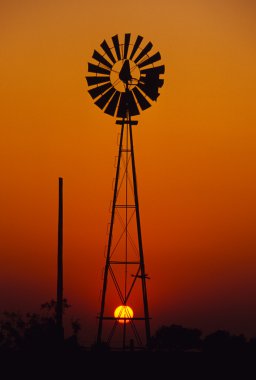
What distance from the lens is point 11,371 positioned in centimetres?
2939

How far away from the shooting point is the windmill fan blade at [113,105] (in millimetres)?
35062

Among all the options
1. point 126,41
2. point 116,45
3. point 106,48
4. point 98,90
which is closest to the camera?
point 126,41

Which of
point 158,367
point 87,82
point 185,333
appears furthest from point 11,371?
point 185,333

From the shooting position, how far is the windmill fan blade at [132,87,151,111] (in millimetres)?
35031

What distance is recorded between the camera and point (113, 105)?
3506cm

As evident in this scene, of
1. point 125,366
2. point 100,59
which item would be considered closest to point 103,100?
point 100,59

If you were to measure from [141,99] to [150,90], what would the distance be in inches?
16.8

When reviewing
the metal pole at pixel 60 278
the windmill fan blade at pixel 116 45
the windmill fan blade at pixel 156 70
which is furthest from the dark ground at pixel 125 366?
the windmill fan blade at pixel 116 45

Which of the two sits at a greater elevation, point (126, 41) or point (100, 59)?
point (126, 41)

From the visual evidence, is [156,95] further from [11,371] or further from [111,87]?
[11,371]

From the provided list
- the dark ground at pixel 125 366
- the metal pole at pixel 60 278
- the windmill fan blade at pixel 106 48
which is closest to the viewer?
the dark ground at pixel 125 366

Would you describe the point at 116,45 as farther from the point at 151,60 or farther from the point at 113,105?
the point at 113,105

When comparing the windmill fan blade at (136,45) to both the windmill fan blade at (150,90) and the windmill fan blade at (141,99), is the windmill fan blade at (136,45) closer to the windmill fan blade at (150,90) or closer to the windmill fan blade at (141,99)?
the windmill fan blade at (150,90)

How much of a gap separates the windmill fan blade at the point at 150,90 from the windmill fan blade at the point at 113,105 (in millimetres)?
821
